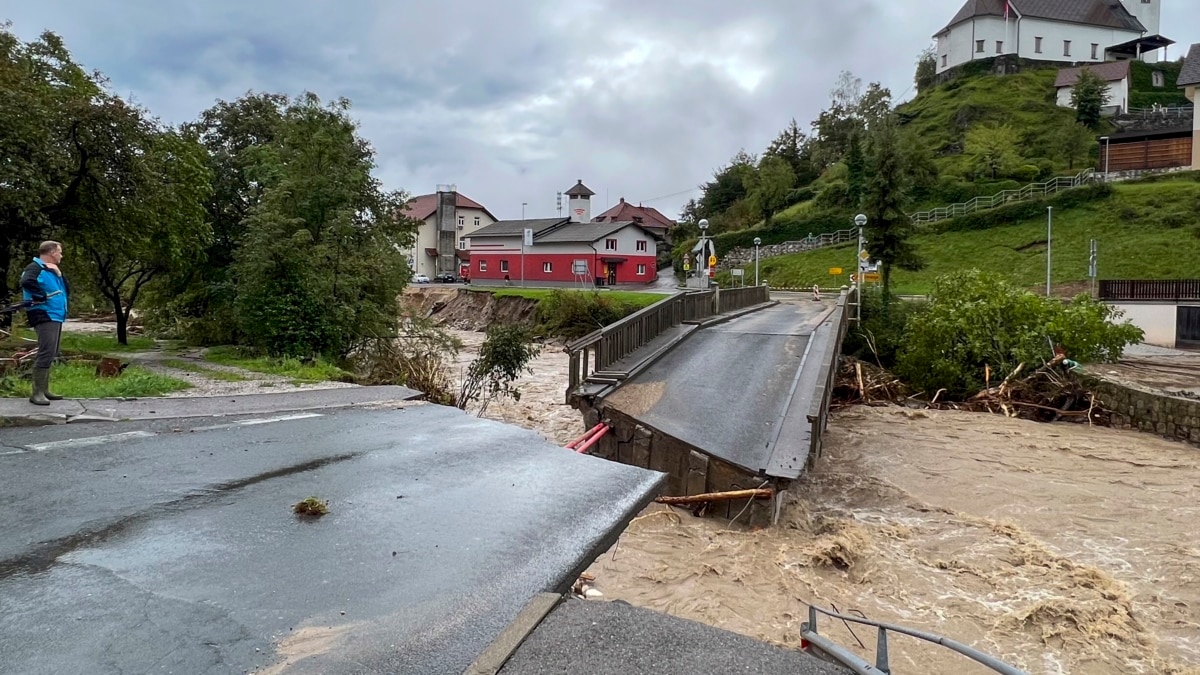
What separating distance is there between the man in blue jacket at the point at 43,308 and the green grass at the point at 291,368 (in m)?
3.95

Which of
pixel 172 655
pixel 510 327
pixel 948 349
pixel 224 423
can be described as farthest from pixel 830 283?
pixel 172 655

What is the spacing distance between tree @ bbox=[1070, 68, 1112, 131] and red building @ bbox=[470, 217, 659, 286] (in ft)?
152

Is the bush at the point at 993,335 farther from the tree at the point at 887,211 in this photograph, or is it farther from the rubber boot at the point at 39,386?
the rubber boot at the point at 39,386

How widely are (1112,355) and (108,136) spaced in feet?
87.1

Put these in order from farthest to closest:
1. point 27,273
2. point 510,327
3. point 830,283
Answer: point 830,283, point 510,327, point 27,273

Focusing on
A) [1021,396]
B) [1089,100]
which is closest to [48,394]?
[1021,396]

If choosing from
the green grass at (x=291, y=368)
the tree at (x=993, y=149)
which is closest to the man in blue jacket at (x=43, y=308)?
the green grass at (x=291, y=368)

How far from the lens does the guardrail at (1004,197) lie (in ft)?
189

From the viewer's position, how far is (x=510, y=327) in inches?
619

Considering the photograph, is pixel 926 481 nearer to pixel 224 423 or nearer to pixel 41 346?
pixel 224 423

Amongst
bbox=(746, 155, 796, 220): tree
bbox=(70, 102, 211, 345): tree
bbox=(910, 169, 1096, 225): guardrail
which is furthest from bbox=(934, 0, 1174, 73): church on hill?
bbox=(70, 102, 211, 345): tree

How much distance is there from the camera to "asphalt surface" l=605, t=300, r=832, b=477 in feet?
36.4

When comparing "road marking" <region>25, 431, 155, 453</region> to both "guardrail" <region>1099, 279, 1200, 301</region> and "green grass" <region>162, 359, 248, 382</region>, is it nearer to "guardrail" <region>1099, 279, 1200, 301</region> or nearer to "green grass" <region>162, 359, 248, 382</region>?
"green grass" <region>162, 359, 248, 382</region>

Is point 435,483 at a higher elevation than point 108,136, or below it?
below
